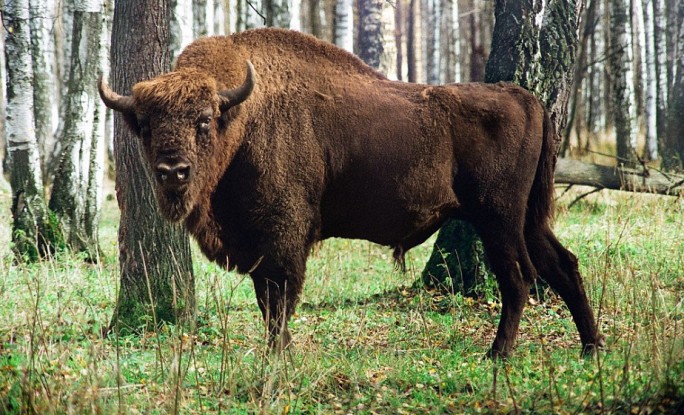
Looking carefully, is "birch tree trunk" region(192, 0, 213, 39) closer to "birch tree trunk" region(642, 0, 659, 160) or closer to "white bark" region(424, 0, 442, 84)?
"white bark" region(424, 0, 442, 84)

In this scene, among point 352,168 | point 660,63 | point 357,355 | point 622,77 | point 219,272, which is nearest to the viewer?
point 357,355

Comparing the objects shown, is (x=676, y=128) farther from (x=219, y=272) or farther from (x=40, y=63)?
(x=40, y=63)

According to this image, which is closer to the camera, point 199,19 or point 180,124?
point 180,124

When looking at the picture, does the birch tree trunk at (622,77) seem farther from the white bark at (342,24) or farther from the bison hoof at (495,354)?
the bison hoof at (495,354)

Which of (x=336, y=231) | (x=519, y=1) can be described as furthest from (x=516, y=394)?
(x=519, y=1)

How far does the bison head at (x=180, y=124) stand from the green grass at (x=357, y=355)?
2.43 feet

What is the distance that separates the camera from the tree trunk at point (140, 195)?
20.0 ft

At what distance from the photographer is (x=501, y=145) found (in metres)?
6.04

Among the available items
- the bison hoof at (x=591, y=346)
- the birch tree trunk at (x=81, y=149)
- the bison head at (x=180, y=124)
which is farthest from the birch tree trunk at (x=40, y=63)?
the bison hoof at (x=591, y=346)

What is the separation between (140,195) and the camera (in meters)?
6.22

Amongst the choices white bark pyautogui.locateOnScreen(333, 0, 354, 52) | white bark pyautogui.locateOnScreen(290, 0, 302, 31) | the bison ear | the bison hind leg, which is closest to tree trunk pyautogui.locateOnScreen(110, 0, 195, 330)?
the bison ear

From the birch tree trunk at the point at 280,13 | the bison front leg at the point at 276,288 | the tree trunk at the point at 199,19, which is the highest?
the tree trunk at the point at 199,19

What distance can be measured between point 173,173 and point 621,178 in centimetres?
777

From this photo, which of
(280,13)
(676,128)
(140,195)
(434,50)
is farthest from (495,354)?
(434,50)
